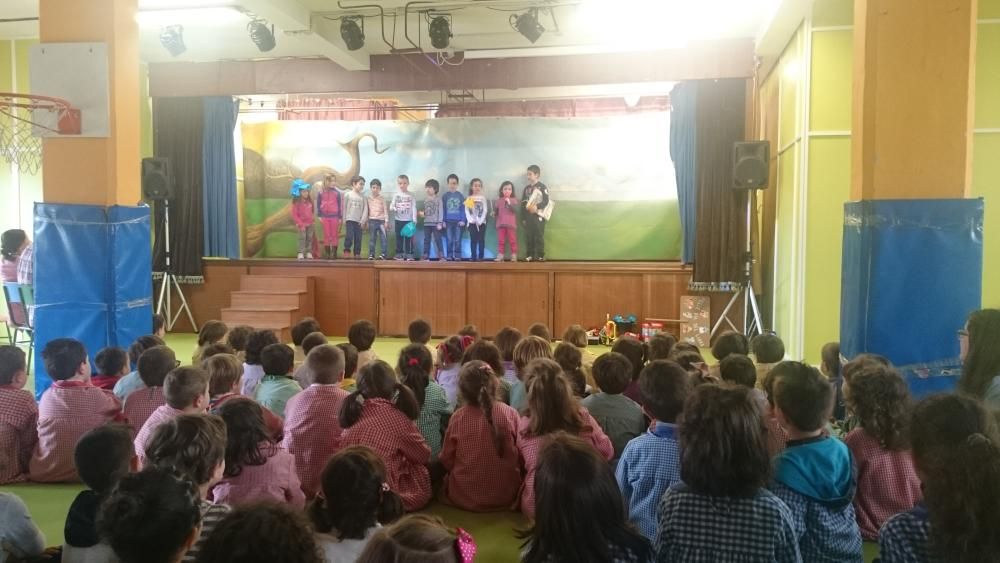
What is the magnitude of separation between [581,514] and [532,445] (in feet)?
4.67

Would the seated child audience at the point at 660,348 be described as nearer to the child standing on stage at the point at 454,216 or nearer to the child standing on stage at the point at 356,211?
the child standing on stage at the point at 454,216

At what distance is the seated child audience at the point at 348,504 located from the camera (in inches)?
72.6

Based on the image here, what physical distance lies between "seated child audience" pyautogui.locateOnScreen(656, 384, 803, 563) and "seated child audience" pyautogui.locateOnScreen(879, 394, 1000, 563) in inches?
9.5

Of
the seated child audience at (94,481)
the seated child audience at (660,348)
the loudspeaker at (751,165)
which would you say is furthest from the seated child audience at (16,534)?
the loudspeaker at (751,165)

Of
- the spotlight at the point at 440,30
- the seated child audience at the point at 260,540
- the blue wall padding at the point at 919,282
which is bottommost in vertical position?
the seated child audience at the point at 260,540

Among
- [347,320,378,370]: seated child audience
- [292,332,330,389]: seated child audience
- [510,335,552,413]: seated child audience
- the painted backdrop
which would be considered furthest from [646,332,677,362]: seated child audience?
the painted backdrop

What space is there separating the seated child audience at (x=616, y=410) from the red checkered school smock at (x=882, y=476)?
0.87 metres

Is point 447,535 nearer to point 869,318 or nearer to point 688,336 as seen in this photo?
point 869,318

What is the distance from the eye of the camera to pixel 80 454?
210 cm

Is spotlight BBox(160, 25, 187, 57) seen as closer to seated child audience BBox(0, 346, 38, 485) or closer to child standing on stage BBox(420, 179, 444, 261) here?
child standing on stage BBox(420, 179, 444, 261)

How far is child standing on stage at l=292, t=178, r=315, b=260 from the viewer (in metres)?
9.68

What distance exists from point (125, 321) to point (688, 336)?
5575 millimetres

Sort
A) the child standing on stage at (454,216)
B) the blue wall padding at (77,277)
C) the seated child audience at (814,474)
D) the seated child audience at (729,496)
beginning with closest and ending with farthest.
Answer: the seated child audience at (729,496) < the seated child audience at (814,474) < the blue wall padding at (77,277) < the child standing on stage at (454,216)

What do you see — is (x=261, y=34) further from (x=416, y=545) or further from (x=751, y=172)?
(x=416, y=545)
